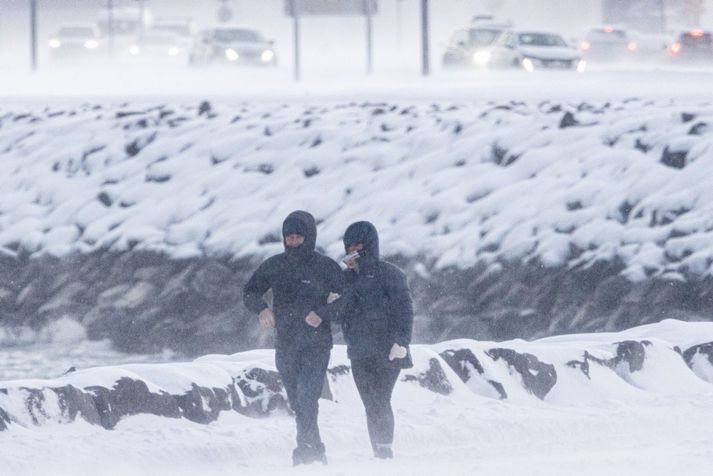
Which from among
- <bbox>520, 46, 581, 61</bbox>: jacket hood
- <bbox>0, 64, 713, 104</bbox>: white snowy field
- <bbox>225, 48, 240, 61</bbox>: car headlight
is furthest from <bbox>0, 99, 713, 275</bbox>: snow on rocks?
<bbox>225, 48, 240, 61</bbox>: car headlight

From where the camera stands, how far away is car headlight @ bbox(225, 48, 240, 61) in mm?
44000

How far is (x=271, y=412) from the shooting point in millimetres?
10023

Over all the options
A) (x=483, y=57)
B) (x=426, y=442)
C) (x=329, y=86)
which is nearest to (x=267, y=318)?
(x=426, y=442)

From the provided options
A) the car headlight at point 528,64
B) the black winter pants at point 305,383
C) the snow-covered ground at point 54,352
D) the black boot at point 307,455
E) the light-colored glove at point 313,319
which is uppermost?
the light-colored glove at point 313,319

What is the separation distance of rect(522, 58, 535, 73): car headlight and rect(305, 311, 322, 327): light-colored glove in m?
29.4

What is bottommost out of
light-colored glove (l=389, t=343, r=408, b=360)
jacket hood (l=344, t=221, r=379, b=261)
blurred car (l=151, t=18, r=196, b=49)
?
blurred car (l=151, t=18, r=196, b=49)

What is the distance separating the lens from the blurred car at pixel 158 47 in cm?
6301

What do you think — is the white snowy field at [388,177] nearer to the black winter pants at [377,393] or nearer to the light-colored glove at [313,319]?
the black winter pants at [377,393]

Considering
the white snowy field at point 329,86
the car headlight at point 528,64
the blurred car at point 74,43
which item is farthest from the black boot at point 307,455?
the blurred car at point 74,43

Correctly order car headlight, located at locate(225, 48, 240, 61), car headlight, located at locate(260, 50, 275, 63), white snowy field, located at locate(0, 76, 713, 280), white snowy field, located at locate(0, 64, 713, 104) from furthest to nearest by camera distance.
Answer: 1. car headlight, located at locate(260, 50, 275, 63)
2. car headlight, located at locate(225, 48, 240, 61)
3. white snowy field, located at locate(0, 64, 713, 104)
4. white snowy field, located at locate(0, 76, 713, 280)

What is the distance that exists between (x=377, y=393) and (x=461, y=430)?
937 mm

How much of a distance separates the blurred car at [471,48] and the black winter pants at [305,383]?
30.8m

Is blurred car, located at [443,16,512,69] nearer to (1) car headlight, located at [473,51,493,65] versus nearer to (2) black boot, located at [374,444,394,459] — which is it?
(1) car headlight, located at [473,51,493,65]

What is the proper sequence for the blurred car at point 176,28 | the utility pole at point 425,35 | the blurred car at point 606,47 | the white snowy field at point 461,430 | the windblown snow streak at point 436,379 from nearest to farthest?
the white snowy field at point 461,430 → the windblown snow streak at point 436,379 → the utility pole at point 425,35 → the blurred car at point 606,47 → the blurred car at point 176,28
